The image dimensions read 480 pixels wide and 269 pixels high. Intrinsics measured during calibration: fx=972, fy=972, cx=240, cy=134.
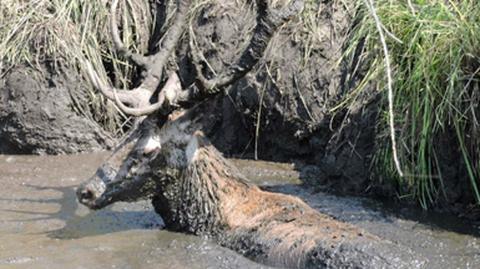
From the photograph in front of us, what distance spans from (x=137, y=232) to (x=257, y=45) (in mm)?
1527

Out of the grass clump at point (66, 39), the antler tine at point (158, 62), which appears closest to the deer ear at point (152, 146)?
the antler tine at point (158, 62)

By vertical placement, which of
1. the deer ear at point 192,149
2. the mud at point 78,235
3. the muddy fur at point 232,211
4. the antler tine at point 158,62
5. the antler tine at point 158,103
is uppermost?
the antler tine at point 158,62

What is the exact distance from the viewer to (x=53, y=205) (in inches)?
276

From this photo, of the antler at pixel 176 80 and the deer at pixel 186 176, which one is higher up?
the antler at pixel 176 80

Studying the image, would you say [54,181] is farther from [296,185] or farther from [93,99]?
[296,185]

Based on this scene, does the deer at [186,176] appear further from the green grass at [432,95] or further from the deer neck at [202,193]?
the green grass at [432,95]

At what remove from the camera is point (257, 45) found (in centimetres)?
565

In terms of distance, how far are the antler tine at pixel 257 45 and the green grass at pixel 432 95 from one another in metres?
0.96

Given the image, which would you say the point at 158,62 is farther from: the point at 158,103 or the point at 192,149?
the point at 192,149

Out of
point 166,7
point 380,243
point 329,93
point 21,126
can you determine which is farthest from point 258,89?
point 380,243

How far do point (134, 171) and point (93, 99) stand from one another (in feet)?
9.44

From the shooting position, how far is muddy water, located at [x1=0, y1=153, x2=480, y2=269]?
5.65 meters

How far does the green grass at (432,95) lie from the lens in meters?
6.17

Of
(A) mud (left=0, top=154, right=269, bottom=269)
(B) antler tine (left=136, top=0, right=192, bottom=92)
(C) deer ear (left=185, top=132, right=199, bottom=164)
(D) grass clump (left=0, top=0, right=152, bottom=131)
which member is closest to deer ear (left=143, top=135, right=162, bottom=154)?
(C) deer ear (left=185, top=132, right=199, bottom=164)
